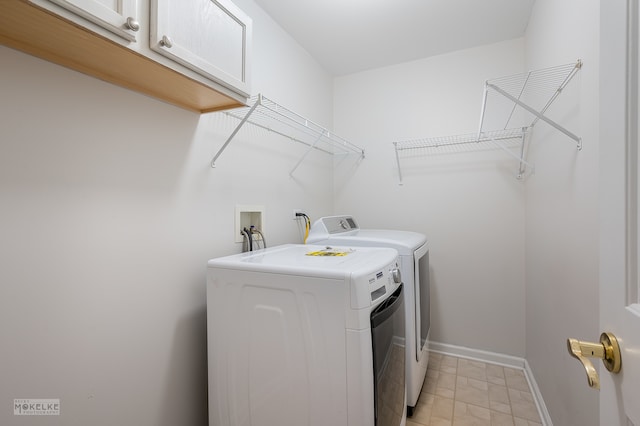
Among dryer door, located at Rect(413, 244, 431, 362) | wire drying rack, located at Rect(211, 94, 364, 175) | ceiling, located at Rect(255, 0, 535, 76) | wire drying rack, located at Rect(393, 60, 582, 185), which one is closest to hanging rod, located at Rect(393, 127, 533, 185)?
wire drying rack, located at Rect(393, 60, 582, 185)

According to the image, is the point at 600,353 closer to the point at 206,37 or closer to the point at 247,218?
the point at 206,37

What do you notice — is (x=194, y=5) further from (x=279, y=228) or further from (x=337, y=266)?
(x=279, y=228)

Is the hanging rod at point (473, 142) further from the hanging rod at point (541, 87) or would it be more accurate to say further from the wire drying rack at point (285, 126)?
the wire drying rack at point (285, 126)

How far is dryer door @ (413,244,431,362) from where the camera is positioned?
1783 mm

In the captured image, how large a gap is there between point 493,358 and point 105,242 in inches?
110

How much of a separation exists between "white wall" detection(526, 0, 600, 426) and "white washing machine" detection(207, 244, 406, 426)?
73cm

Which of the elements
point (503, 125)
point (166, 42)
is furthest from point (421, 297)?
point (166, 42)

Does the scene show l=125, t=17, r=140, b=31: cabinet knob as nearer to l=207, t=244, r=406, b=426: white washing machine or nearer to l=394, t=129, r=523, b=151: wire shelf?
l=207, t=244, r=406, b=426: white washing machine

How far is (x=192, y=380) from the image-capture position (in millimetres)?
1429

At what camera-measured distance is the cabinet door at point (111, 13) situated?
0.72 meters

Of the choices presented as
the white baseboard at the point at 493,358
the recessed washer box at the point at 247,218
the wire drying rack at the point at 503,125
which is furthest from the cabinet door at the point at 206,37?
the white baseboard at the point at 493,358

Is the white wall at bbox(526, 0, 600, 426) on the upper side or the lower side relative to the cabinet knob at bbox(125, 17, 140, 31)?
lower

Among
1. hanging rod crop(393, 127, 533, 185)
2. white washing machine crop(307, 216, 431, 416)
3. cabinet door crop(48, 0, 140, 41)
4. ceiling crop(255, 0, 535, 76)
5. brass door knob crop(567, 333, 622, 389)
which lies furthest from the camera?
hanging rod crop(393, 127, 533, 185)

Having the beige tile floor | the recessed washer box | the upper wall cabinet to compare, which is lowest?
the beige tile floor
